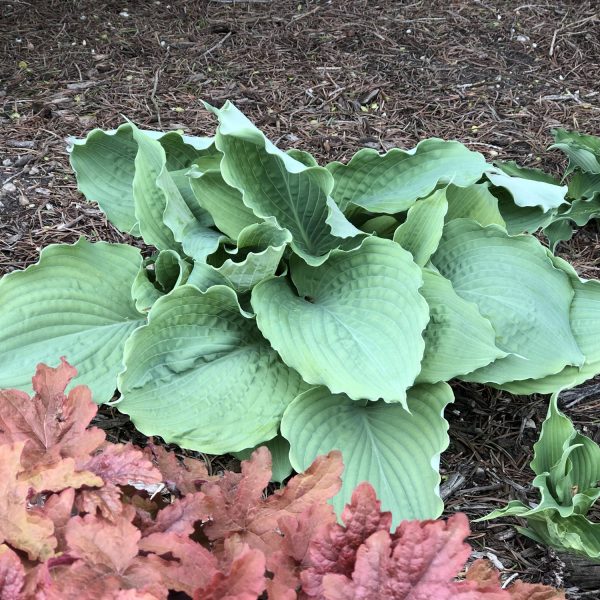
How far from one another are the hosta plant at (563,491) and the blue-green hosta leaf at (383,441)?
0.71ft

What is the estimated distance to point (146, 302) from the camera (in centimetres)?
204

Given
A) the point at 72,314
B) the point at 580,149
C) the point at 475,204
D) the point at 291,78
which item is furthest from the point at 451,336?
the point at 291,78

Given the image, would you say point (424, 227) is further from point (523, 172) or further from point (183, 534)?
point (183, 534)

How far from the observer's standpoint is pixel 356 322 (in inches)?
75.5

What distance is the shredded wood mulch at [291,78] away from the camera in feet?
10.1

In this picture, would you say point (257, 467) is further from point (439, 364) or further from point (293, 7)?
point (293, 7)

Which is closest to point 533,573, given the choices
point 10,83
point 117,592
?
point 117,592

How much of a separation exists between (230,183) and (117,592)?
137 cm

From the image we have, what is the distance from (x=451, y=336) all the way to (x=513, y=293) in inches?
11.9

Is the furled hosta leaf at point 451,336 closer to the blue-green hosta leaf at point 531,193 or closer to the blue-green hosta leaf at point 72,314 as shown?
the blue-green hosta leaf at point 531,193

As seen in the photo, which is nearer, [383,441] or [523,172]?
[383,441]

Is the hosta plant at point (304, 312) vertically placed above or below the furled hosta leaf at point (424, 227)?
below

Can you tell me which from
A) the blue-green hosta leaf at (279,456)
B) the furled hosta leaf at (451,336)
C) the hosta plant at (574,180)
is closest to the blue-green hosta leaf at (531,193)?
the hosta plant at (574,180)

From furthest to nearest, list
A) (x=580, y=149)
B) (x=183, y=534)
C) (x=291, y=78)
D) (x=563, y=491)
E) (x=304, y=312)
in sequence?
(x=291, y=78)
(x=580, y=149)
(x=304, y=312)
(x=563, y=491)
(x=183, y=534)
